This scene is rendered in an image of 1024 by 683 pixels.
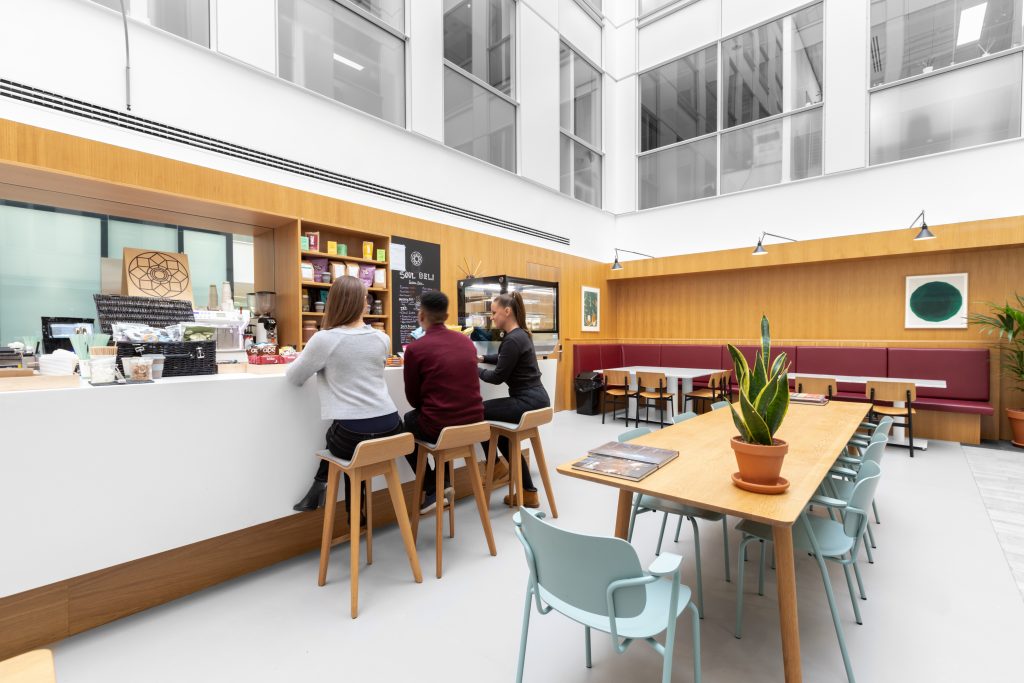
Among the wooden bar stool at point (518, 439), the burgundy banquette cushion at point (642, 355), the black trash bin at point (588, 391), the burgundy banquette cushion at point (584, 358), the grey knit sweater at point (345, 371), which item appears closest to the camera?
the grey knit sweater at point (345, 371)

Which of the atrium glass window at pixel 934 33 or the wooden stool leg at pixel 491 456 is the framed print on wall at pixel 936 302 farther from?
the wooden stool leg at pixel 491 456

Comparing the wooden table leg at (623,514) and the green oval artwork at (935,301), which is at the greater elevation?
the green oval artwork at (935,301)

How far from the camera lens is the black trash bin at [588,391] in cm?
726

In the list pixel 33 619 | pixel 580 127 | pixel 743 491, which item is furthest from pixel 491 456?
pixel 580 127

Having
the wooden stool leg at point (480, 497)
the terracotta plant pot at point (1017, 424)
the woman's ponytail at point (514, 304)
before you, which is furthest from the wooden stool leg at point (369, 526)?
the terracotta plant pot at point (1017, 424)

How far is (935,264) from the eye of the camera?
6078 millimetres

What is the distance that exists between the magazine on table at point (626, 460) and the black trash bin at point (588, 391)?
505cm

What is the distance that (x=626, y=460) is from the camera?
1981 millimetres

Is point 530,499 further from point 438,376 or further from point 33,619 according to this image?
point 33,619

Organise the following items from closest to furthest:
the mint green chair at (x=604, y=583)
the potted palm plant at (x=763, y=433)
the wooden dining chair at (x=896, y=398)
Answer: the mint green chair at (x=604, y=583) < the potted palm plant at (x=763, y=433) < the wooden dining chair at (x=896, y=398)

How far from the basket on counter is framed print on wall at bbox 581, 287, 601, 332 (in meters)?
6.52

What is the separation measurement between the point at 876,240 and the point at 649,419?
3.83 meters

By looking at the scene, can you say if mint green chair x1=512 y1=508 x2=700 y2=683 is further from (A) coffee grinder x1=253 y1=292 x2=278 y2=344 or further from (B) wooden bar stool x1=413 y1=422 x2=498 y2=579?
(A) coffee grinder x1=253 y1=292 x2=278 y2=344

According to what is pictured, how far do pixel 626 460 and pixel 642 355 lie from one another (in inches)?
263
